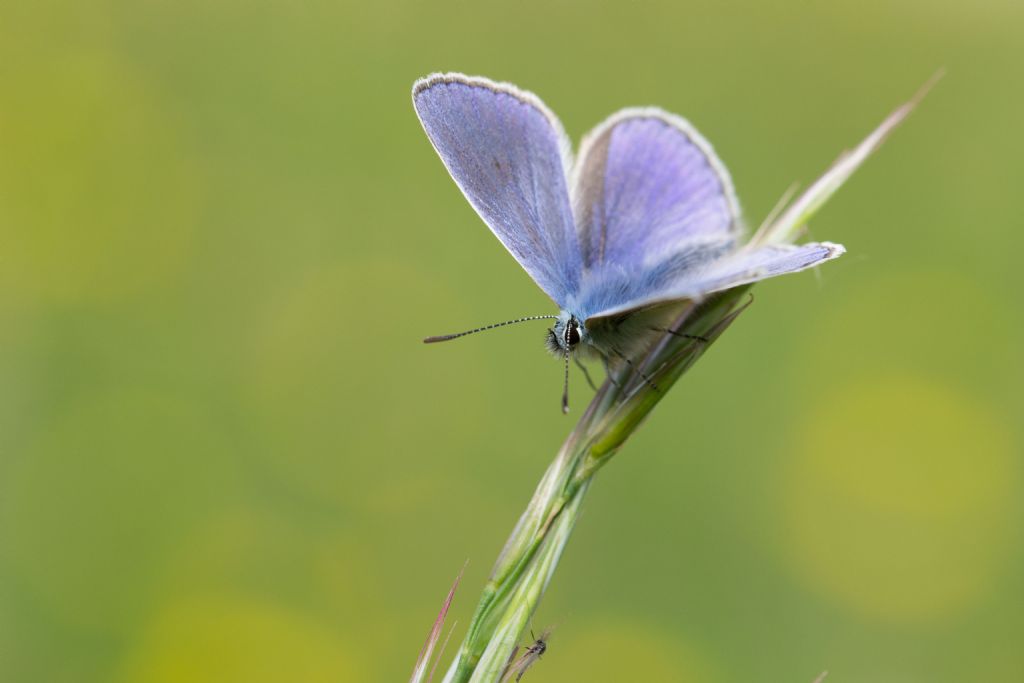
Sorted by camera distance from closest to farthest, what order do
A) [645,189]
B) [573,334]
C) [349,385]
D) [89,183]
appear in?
1. [573,334]
2. [645,189]
3. [349,385]
4. [89,183]

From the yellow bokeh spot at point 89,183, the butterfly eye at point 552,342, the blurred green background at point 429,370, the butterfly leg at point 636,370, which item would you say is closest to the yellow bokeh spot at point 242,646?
the blurred green background at point 429,370

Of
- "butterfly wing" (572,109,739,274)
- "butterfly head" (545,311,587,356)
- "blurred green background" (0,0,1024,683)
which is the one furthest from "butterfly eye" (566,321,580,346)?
"blurred green background" (0,0,1024,683)

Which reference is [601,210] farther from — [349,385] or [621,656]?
[349,385]

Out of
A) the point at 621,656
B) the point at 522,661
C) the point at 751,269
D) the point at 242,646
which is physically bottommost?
the point at 242,646

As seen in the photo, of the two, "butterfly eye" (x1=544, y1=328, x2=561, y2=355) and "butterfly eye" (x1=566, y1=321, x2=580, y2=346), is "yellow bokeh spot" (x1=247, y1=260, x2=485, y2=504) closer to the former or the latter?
"butterfly eye" (x1=544, y1=328, x2=561, y2=355)

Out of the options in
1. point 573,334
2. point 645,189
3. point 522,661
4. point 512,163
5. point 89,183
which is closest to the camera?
point 522,661

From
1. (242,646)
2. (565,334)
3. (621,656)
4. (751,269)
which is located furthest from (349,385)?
(751,269)

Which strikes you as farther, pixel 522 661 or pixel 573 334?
pixel 573 334
